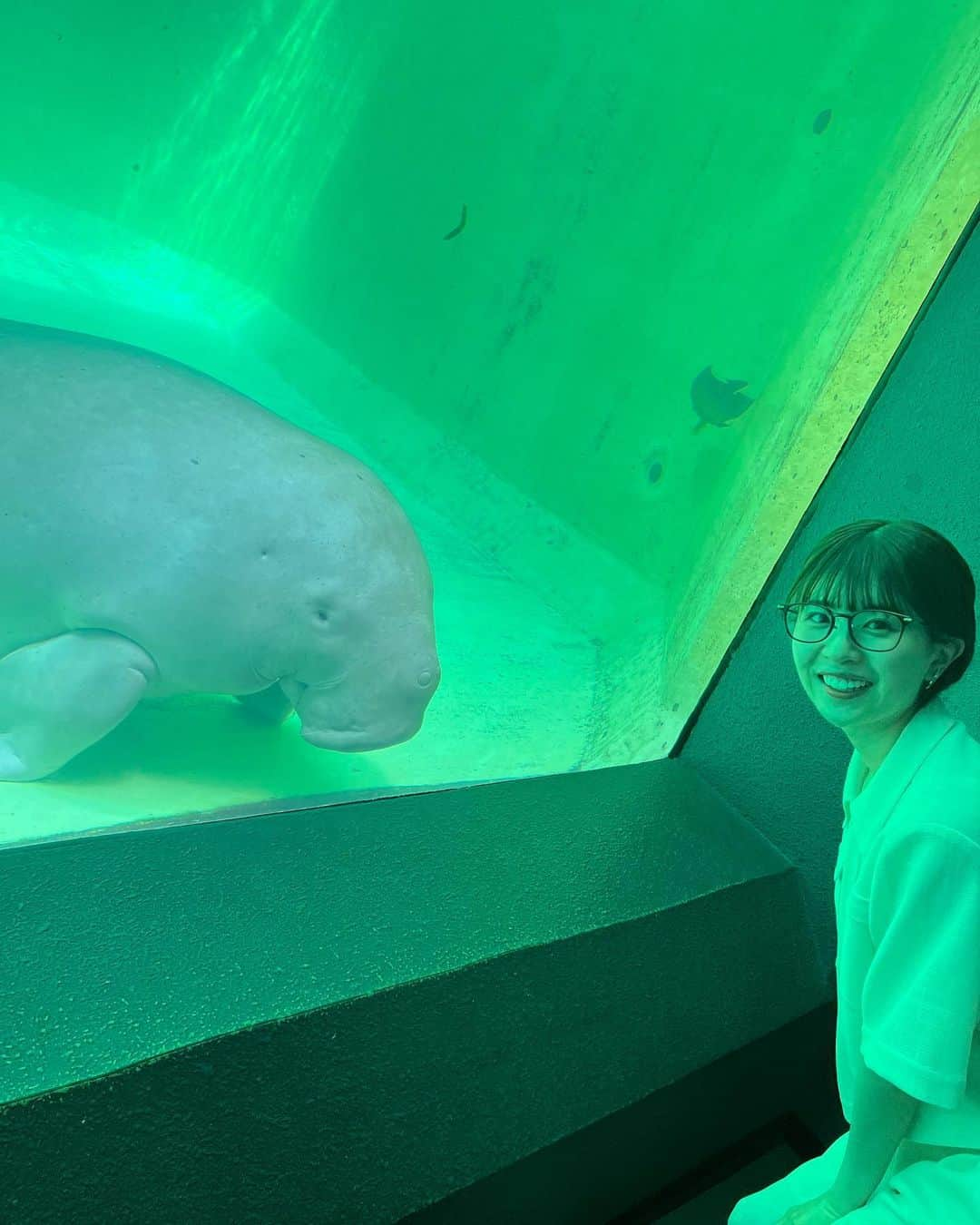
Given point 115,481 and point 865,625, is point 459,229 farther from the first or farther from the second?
point 865,625

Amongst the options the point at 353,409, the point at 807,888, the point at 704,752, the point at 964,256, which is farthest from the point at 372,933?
the point at 353,409

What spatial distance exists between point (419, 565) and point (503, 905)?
3.90 feet

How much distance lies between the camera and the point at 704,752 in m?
2.50

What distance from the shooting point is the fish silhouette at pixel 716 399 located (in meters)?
4.66

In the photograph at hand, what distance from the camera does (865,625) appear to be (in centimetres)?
100

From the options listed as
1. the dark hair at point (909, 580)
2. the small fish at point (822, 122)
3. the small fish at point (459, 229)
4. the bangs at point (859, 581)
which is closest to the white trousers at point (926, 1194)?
the dark hair at point (909, 580)

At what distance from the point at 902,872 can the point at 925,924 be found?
0.05m

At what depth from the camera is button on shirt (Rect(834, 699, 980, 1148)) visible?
870 mm

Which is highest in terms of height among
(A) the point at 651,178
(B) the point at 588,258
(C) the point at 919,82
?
(C) the point at 919,82

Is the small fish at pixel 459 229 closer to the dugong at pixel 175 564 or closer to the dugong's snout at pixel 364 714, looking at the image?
the dugong at pixel 175 564

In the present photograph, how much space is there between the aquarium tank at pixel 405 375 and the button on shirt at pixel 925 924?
742 millimetres

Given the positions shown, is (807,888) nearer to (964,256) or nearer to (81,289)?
(964,256)

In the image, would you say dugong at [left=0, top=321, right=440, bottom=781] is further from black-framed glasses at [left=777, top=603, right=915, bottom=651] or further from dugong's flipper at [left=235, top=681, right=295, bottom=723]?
black-framed glasses at [left=777, top=603, right=915, bottom=651]

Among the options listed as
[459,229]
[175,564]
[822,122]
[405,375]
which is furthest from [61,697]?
[822,122]
